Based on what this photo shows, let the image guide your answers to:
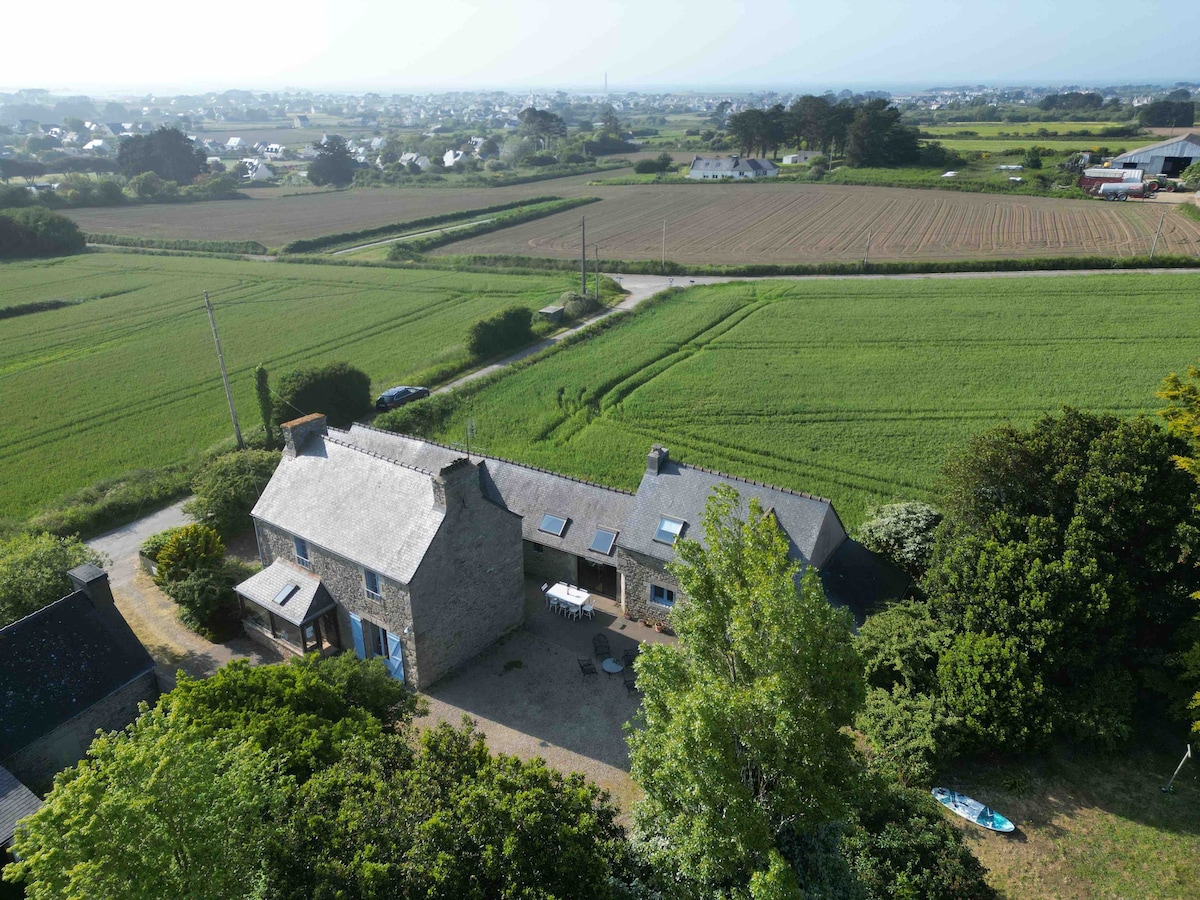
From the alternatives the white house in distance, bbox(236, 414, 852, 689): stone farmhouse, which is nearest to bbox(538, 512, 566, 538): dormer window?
bbox(236, 414, 852, 689): stone farmhouse

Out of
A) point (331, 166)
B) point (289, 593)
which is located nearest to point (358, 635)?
point (289, 593)

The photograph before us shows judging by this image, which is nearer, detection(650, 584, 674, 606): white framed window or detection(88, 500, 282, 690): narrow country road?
detection(88, 500, 282, 690): narrow country road

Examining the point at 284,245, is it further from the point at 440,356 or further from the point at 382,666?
the point at 382,666

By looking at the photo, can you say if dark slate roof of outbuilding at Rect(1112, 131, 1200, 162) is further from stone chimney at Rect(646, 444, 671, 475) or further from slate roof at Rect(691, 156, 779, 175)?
stone chimney at Rect(646, 444, 671, 475)

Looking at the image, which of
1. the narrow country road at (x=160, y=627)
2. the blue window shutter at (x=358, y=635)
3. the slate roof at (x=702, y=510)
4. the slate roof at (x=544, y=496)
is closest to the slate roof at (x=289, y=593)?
the blue window shutter at (x=358, y=635)

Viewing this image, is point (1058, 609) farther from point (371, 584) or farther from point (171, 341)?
point (171, 341)

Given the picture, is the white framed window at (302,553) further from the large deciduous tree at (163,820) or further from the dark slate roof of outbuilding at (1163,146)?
the dark slate roof of outbuilding at (1163,146)

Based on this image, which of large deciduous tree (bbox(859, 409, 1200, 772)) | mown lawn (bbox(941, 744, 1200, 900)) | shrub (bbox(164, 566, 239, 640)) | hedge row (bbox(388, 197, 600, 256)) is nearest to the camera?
mown lawn (bbox(941, 744, 1200, 900))

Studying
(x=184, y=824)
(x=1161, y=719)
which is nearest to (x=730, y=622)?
(x=184, y=824)
